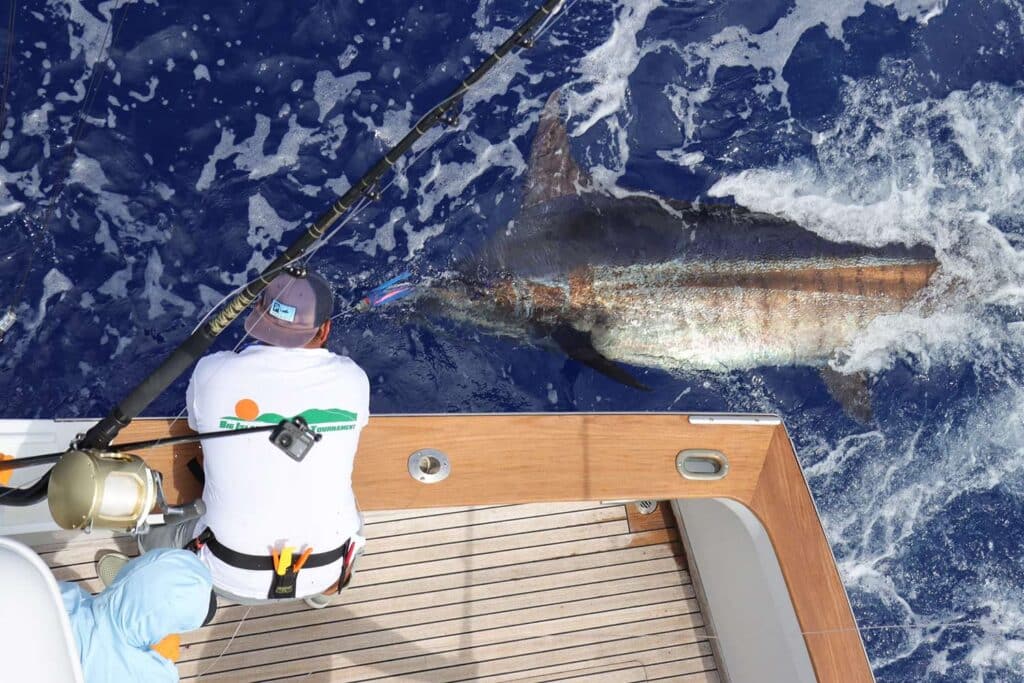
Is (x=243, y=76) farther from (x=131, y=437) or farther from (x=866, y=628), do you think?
(x=866, y=628)

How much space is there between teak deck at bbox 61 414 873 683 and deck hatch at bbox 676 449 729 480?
3 centimetres

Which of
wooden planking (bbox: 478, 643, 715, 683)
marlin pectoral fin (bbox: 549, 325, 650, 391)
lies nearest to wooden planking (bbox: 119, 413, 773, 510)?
wooden planking (bbox: 478, 643, 715, 683)

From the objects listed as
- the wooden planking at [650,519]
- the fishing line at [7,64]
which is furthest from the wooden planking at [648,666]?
the fishing line at [7,64]

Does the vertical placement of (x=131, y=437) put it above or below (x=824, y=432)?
below

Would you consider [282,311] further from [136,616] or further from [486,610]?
[486,610]

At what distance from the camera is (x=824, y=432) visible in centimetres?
548

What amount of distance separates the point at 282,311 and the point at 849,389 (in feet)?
12.4

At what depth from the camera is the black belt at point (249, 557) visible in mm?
2998

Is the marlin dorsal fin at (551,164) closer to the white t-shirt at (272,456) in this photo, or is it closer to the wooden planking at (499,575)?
the wooden planking at (499,575)

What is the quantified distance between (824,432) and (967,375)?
Answer: 1046 millimetres

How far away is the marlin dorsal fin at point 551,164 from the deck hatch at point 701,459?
199 centimetres

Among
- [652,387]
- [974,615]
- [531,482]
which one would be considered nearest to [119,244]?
[531,482]

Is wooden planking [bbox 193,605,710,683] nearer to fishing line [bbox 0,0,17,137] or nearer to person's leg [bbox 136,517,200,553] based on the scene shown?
person's leg [bbox 136,517,200,553]

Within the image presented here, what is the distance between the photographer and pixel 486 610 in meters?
4.12
